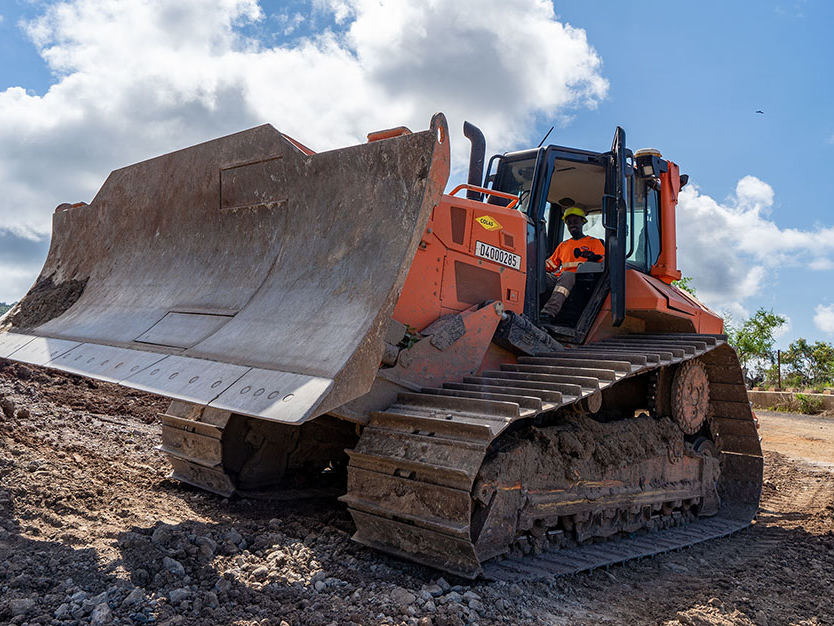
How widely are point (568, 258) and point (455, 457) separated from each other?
292cm

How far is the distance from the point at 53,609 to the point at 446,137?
2.48 m

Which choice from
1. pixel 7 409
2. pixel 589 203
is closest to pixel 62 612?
pixel 7 409

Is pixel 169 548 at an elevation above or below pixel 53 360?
below

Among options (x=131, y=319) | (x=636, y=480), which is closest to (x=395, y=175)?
(x=131, y=319)

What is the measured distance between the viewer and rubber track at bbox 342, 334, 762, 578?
3162 mm

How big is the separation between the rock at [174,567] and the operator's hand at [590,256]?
3843 mm

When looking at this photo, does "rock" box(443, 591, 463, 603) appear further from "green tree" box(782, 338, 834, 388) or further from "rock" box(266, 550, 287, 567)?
"green tree" box(782, 338, 834, 388)

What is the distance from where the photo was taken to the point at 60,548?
2.96 meters

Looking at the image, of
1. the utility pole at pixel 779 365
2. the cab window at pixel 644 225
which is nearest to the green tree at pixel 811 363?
the utility pole at pixel 779 365

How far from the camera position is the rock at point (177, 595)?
264 centimetres

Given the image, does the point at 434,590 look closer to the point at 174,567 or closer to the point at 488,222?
the point at 174,567

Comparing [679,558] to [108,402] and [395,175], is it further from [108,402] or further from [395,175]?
[108,402]

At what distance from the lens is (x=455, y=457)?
3.16 meters

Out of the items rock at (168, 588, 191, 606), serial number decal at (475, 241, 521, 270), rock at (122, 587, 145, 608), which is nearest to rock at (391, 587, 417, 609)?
rock at (168, 588, 191, 606)
